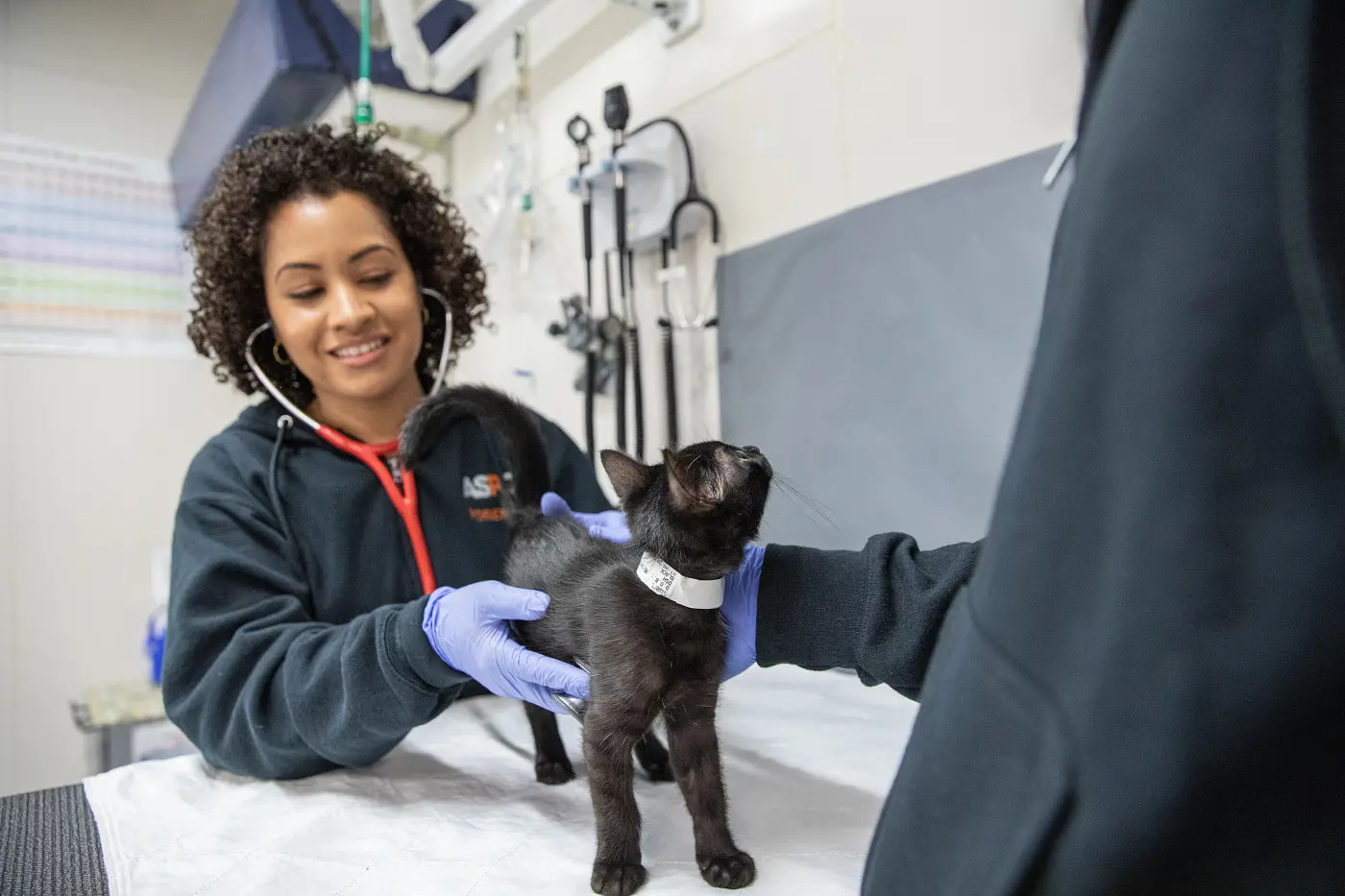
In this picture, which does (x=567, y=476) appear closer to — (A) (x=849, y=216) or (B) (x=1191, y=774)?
(A) (x=849, y=216)

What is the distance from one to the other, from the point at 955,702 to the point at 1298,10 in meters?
0.28

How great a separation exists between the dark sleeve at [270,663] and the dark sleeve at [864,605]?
316 mm

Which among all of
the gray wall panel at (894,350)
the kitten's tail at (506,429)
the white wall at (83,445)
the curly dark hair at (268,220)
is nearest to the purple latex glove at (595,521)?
the kitten's tail at (506,429)

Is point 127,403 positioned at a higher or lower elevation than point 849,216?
lower

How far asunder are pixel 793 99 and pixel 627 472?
39.1 inches

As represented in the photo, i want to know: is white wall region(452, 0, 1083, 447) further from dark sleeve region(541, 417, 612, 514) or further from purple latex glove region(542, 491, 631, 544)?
purple latex glove region(542, 491, 631, 544)

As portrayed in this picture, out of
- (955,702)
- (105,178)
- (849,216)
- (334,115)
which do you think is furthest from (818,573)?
(105,178)

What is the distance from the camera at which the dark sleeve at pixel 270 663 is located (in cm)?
75

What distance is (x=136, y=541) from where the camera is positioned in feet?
7.70

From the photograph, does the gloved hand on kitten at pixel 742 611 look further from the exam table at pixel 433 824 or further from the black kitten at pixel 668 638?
the exam table at pixel 433 824

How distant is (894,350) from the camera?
1.25 metres

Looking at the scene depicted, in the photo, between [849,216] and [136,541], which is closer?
[849,216]

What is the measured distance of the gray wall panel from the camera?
1.11 metres

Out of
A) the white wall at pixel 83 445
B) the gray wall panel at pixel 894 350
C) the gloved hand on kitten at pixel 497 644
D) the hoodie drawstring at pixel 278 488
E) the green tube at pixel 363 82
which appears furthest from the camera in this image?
the white wall at pixel 83 445
